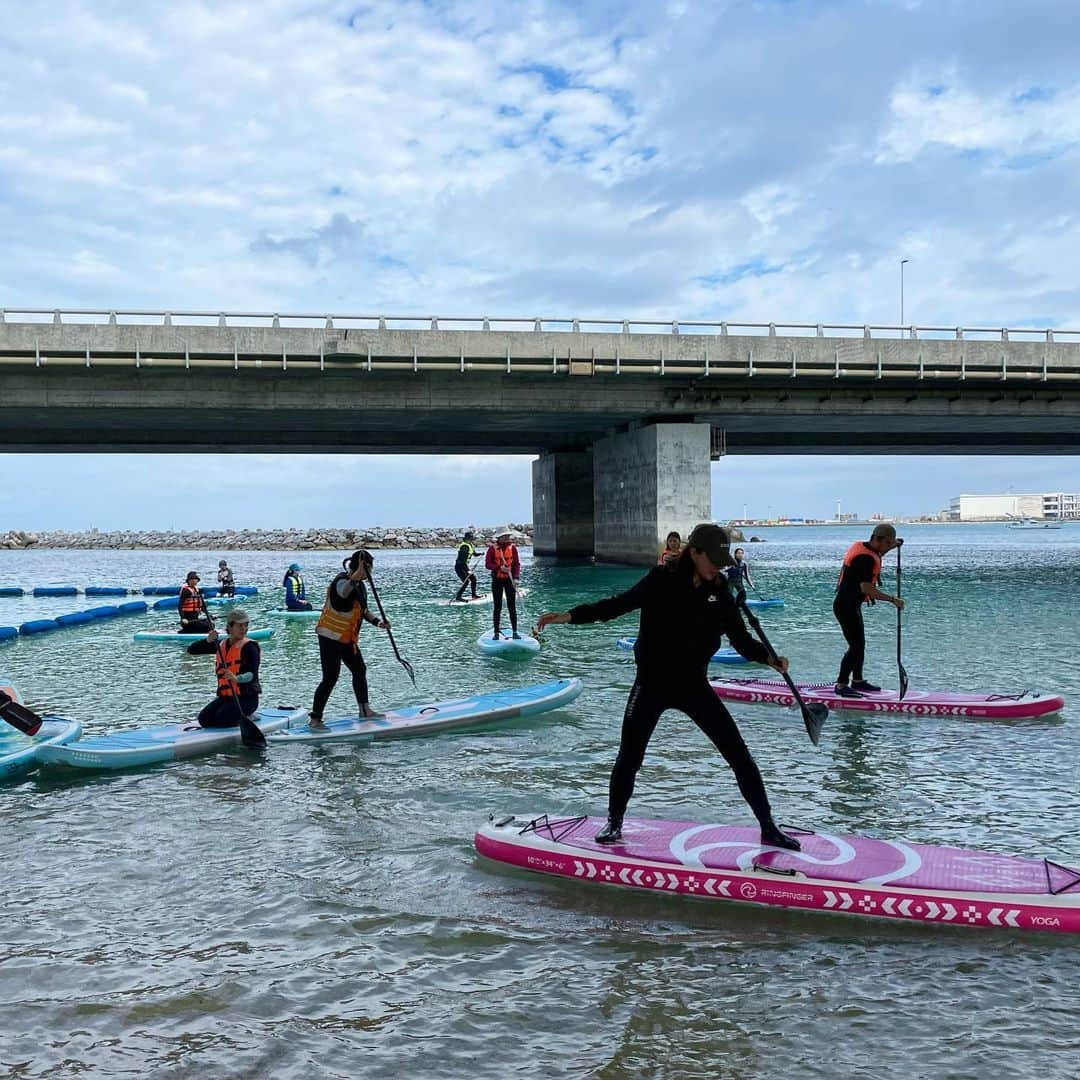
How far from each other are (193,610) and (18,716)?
472 inches

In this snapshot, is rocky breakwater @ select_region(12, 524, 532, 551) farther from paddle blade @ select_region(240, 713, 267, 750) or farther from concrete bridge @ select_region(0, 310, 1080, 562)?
paddle blade @ select_region(240, 713, 267, 750)

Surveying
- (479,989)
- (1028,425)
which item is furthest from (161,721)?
(1028,425)

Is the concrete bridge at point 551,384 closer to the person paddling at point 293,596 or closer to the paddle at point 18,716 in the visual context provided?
the person paddling at point 293,596

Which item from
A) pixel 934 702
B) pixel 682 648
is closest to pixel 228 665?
pixel 682 648

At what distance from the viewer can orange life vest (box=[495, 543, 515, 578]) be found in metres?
18.6

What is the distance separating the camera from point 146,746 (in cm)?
965

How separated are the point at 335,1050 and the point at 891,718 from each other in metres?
8.51

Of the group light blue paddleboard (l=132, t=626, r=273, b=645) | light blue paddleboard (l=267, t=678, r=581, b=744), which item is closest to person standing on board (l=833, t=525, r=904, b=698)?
light blue paddleboard (l=267, t=678, r=581, b=744)

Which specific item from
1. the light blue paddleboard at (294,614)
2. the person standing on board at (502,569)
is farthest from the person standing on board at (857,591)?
the light blue paddleboard at (294,614)

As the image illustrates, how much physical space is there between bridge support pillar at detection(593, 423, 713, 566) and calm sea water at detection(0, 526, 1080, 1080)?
102ft

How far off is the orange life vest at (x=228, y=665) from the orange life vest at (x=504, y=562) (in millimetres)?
8574

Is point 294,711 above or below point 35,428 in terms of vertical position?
below

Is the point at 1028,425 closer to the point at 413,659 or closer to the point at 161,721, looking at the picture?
the point at 413,659

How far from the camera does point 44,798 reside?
8.62m
